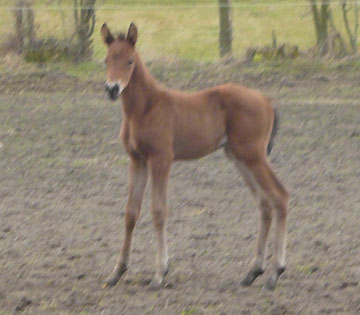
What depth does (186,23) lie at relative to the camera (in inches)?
931

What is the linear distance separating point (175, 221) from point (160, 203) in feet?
5.96

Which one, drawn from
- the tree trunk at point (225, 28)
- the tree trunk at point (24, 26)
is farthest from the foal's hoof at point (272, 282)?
the tree trunk at point (225, 28)

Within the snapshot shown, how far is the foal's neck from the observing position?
6.36 metres

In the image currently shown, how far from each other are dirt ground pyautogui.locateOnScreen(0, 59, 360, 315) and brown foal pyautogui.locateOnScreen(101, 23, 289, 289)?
0.29 meters

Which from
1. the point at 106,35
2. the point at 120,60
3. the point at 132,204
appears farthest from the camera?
the point at 132,204

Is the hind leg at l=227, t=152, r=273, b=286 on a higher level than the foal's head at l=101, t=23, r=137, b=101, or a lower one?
lower

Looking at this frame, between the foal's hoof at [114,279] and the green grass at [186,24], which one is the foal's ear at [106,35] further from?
the green grass at [186,24]

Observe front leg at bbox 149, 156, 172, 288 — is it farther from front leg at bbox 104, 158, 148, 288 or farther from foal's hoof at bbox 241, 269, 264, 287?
foal's hoof at bbox 241, 269, 264, 287

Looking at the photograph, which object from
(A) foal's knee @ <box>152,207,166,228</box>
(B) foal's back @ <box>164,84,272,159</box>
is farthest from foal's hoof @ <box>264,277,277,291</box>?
(B) foal's back @ <box>164,84,272,159</box>

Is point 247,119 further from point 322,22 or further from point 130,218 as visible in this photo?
point 322,22

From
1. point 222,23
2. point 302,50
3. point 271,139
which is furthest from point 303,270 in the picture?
point 222,23

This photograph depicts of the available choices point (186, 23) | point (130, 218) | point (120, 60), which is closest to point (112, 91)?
point (120, 60)

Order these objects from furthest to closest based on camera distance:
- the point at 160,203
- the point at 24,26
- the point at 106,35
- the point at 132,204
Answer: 1. the point at 24,26
2. the point at 132,204
3. the point at 160,203
4. the point at 106,35

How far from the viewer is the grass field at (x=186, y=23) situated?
779 inches
